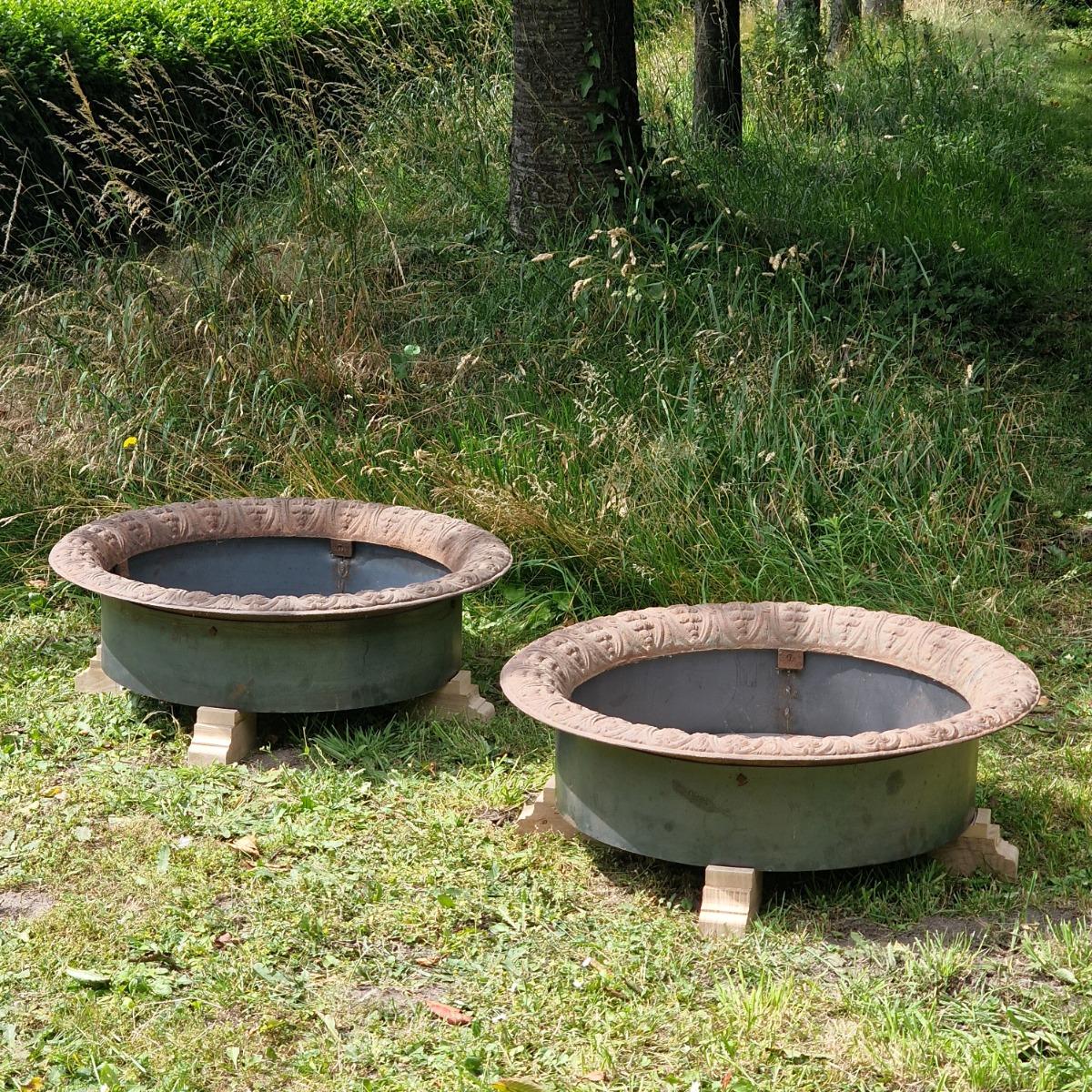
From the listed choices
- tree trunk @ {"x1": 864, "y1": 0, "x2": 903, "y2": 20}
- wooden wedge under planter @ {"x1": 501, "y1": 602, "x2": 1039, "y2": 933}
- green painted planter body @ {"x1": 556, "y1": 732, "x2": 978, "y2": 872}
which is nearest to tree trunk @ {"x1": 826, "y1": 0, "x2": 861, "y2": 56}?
tree trunk @ {"x1": 864, "y1": 0, "x2": 903, "y2": 20}

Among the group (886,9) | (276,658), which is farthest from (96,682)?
(886,9)

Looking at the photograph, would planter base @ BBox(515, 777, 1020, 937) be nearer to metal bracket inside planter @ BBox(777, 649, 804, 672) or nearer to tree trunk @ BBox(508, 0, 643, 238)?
metal bracket inside planter @ BBox(777, 649, 804, 672)

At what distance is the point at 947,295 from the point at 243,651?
14.8 ft

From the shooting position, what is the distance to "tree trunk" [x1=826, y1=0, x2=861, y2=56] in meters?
13.4

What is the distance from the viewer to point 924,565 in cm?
483

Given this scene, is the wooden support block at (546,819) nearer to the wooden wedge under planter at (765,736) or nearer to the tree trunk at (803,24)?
the wooden wedge under planter at (765,736)

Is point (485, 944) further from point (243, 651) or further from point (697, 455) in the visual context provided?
point (697, 455)

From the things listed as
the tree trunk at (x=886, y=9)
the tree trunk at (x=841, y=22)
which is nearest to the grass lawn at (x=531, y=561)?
the tree trunk at (x=841, y=22)

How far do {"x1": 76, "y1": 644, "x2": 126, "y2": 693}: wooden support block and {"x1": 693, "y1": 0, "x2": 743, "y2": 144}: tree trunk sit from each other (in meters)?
5.54

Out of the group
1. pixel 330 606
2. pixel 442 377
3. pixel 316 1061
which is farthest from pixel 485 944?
pixel 442 377

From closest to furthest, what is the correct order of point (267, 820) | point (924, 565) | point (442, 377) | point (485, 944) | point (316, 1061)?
point (316, 1061), point (485, 944), point (267, 820), point (924, 565), point (442, 377)

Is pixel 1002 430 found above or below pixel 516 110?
below

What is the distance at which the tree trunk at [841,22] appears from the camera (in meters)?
13.4

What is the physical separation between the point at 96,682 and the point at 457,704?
3.88ft
